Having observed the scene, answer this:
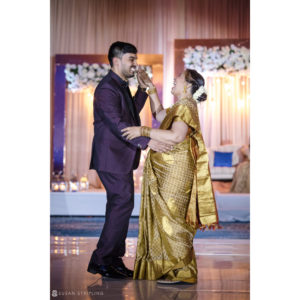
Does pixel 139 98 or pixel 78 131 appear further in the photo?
pixel 78 131

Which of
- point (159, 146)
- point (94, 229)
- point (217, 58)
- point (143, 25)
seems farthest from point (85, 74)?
point (159, 146)

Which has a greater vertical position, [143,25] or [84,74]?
[143,25]

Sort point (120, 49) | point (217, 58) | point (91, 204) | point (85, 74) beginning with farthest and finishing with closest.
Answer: point (85, 74) → point (217, 58) → point (91, 204) → point (120, 49)

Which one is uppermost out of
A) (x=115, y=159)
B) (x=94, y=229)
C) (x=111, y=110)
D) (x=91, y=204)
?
(x=111, y=110)

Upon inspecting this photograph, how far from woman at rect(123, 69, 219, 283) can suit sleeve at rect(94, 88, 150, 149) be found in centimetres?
9

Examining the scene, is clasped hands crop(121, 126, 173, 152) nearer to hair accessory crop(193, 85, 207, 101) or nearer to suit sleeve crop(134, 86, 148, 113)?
hair accessory crop(193, 85, 207, 101)

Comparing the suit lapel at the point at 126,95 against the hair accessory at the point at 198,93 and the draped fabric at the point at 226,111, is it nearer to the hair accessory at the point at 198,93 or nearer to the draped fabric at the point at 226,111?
the hair accessory at the point at 198,93

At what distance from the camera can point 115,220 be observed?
10.3ft

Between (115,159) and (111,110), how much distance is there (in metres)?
0.33

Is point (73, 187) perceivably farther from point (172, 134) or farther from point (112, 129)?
point (172, 134)
